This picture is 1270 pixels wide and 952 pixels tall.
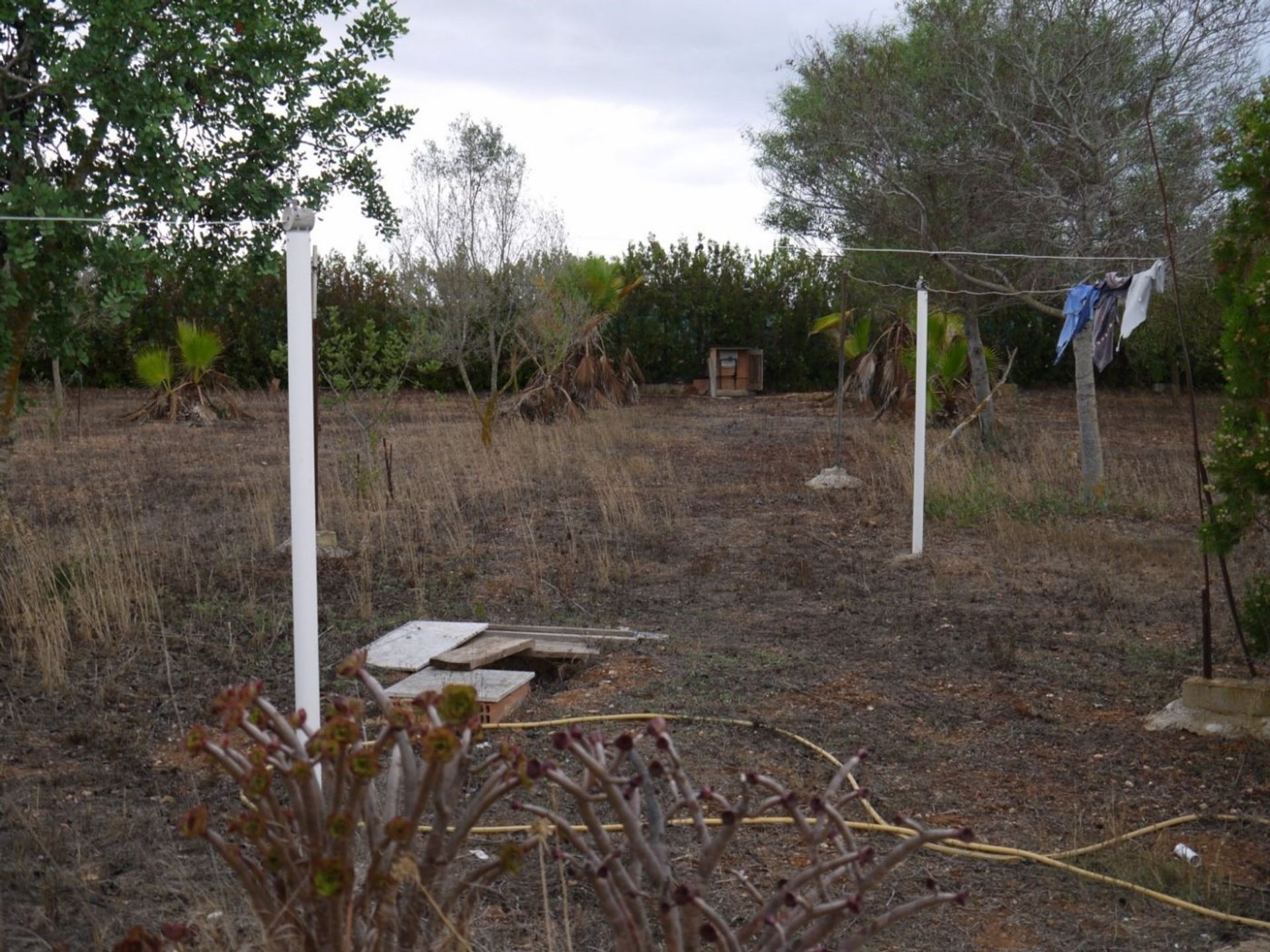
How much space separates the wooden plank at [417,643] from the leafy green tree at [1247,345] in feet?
10.5

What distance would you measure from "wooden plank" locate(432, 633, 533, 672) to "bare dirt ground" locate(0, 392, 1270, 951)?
0.74 ft

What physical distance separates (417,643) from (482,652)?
1.32 ft

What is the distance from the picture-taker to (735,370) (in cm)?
2541

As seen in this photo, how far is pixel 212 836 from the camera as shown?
1860 mm

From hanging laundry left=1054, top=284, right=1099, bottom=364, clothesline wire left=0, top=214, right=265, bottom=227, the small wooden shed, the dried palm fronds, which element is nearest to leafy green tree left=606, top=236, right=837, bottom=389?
the small wooden shed

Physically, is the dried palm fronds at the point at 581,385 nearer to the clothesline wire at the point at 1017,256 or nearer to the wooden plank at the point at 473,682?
the clothesline wire at the point at 1017,256

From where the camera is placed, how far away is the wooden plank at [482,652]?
5301 millimetres

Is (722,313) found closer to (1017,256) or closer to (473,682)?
Result: (1017,256)

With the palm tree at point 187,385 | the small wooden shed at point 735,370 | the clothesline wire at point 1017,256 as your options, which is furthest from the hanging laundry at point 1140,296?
the small wooden shed at point 735,370

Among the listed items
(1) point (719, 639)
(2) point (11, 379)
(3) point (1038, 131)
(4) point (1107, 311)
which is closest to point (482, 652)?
(1) point (719, 639)

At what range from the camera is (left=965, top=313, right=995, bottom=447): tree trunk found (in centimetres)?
1340

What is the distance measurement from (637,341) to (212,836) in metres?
23.9

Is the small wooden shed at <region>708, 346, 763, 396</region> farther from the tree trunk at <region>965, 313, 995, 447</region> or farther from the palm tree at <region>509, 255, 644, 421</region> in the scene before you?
the tree trunk at <region>965, 313, 995, 447</region>

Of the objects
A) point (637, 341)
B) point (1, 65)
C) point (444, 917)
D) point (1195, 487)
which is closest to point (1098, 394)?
point (637, 341)
